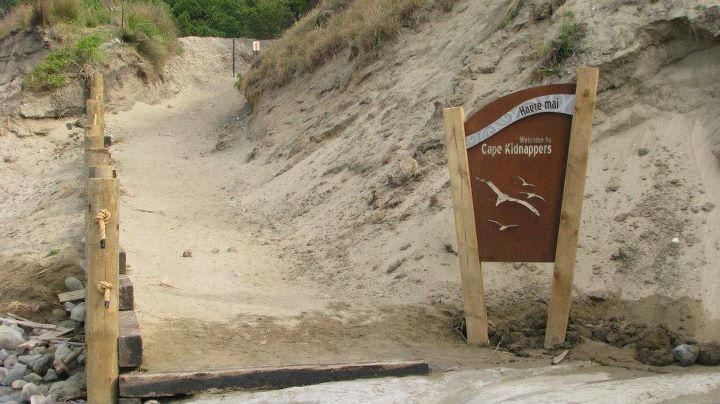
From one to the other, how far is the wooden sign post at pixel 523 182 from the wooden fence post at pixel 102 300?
7.80ft

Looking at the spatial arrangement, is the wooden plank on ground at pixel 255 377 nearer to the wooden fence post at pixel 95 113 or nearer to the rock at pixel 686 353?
the rock at pixel 686 353

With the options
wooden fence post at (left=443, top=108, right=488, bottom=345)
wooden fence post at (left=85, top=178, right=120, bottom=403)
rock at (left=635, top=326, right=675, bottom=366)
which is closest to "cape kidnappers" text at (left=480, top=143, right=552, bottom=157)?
wooden fence post at (left=443, top=108, right=488, bottom=345)

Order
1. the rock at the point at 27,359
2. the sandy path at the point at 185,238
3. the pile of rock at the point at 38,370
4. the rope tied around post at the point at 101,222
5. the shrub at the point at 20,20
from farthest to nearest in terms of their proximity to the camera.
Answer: the shrub at the point at 20,20 < the sandy path at the point at 185,238 < the rock at the point at 27,359 < the pile of rock at the point at 38,370 < the rope tied around post at the point at 101,222

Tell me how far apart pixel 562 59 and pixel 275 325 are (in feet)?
13.9

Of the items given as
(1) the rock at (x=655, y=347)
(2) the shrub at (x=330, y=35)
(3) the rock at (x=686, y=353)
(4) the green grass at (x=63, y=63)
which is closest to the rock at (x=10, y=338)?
(1) the rock at (x=655, y=347)

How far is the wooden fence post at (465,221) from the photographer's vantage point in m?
6.00

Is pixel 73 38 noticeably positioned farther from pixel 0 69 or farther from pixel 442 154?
pixel 442 154

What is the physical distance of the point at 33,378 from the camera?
6.23m

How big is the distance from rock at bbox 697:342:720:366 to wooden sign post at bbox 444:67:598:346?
0.92m

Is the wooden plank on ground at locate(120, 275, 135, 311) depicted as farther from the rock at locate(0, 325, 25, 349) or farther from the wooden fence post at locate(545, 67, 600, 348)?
the wooden fence post at locate(545, 67, 600, 348)

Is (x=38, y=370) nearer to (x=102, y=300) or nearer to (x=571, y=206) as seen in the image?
(x=102, y=300)

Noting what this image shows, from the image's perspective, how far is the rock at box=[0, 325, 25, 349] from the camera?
682cm

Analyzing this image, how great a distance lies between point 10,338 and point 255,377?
→ 8.58 feet

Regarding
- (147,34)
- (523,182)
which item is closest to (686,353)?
(523,182)
